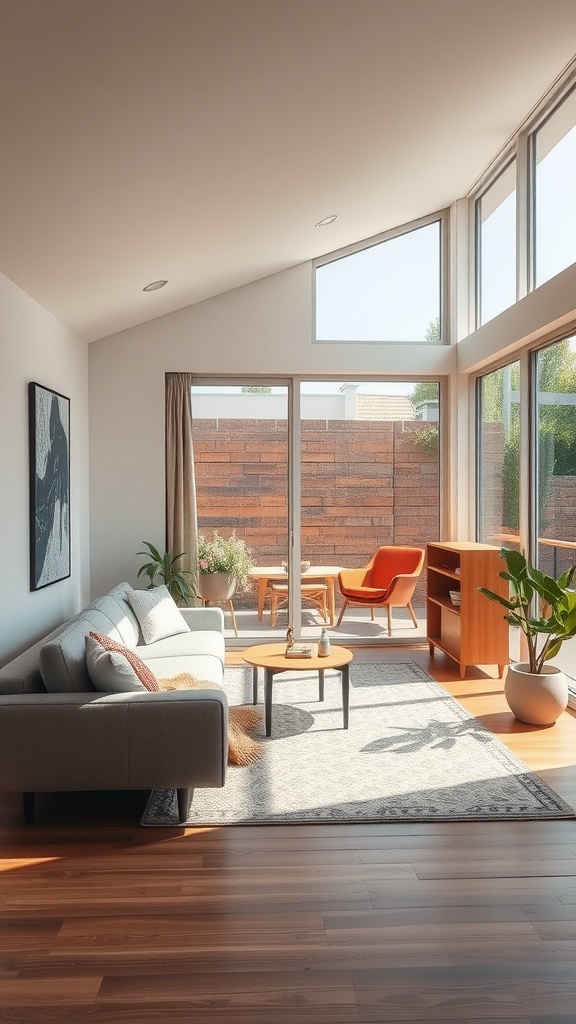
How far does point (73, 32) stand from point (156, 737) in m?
2.56

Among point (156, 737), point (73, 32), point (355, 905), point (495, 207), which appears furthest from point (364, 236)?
point (355, 905)

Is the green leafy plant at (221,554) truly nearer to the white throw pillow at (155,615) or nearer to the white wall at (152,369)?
the white wall at (152,369)

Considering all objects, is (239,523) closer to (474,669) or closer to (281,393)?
(281,393)

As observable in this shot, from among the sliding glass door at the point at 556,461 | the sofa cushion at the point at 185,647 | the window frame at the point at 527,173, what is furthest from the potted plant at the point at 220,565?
the window frame at the point at 527,173

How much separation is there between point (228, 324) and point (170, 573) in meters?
2.21

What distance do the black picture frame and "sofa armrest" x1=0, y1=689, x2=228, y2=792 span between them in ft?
5.69

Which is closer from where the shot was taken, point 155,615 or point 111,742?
point 111,742

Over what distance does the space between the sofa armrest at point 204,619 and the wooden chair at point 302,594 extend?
138 centimetres

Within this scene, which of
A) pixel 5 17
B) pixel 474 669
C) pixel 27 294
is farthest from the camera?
pixel 474 669

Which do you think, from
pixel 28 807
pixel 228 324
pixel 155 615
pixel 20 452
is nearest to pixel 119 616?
pixel 155 615

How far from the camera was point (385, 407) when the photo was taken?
24.1 ft

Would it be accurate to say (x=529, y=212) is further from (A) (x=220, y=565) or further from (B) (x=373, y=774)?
(B) (x=373, y=774)

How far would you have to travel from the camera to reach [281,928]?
2.54 meters

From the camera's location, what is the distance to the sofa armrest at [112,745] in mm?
3281
